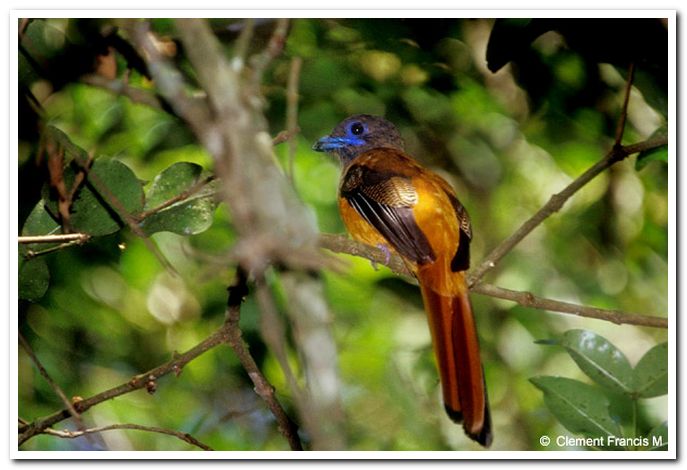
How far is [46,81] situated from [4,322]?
2.04 ft

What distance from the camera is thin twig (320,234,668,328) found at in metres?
2.27

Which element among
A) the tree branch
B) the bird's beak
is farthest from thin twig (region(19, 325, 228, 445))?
the bird's beak

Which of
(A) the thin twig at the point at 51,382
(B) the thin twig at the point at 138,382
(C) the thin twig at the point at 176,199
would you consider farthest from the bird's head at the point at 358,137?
(A) the thin twig at the point at 51,382

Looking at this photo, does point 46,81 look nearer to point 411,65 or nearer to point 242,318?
point 242,318

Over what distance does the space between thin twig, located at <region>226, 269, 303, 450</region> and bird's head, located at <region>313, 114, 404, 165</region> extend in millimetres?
523

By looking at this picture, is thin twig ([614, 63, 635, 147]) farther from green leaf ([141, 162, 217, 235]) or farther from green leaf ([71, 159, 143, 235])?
green leaf ([71, 159, 143, 235])

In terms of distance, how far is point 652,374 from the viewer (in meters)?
2.38

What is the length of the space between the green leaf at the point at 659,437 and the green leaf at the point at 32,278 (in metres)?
1.57

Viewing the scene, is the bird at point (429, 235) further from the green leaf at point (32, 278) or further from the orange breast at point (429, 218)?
the green leaf at point (32, 278)

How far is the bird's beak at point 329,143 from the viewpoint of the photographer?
259cm

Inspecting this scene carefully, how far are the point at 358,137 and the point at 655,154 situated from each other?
0.81 meters

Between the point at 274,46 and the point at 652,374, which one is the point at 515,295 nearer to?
the point at 652,374
